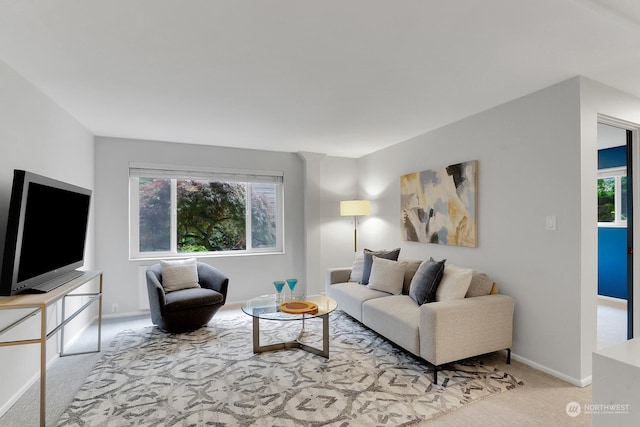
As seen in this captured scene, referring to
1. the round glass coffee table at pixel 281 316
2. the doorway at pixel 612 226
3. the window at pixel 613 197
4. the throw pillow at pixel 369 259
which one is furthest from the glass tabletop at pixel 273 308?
the window at pixel 613 197

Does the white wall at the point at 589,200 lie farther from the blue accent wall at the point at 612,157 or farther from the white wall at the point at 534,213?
the blue accent wall at the point at 612,157

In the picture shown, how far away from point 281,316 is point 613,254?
5161 millimetres

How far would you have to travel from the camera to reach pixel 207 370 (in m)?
2.67

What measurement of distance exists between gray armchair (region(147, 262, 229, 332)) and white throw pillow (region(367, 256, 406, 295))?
1.78 meters

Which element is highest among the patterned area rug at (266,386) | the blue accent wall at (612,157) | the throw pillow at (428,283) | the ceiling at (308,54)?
the ceiling at (308,54)

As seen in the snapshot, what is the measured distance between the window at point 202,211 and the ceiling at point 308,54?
1252 mm

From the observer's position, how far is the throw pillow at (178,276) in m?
3.76

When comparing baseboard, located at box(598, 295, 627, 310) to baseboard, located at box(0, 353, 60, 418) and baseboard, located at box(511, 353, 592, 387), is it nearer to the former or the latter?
baseboard, located at box(511, 353, 592, 387)

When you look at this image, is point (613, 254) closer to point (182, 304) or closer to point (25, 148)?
point (182, 304)

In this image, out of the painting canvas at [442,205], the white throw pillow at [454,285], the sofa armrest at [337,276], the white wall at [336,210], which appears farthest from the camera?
the white wall at [336,210]

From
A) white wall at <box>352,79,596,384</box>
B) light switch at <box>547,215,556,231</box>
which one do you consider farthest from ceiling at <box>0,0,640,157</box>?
light switch at <box>547,215,556,231</box>

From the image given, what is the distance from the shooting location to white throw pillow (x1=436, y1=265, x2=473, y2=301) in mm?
2793

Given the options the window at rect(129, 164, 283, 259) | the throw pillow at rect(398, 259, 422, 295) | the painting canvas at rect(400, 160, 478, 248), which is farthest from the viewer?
the window at rect(129, 164, 283, 259)

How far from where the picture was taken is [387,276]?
3.58 metres
